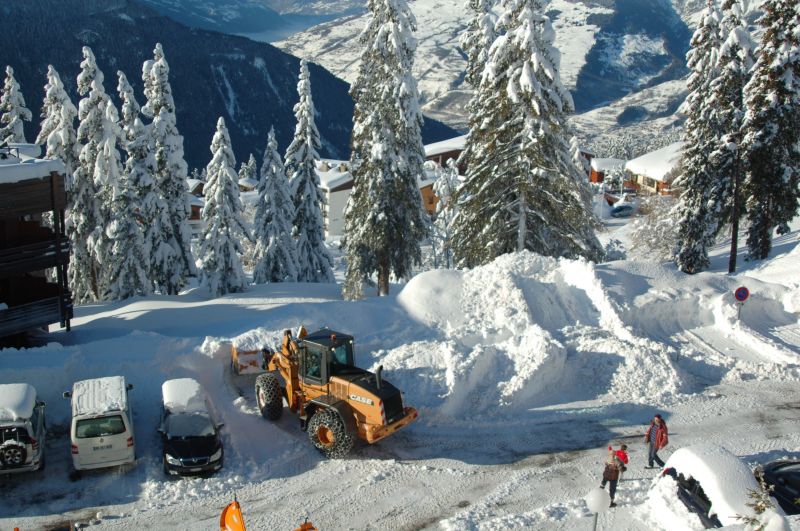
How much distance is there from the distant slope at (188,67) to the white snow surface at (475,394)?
414 feet

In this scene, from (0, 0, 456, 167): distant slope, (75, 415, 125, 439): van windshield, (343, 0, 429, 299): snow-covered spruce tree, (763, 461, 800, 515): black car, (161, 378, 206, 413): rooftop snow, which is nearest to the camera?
(763, 461, 800, 515): black car

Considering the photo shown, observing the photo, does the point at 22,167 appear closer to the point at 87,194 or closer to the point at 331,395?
the point at 331,395

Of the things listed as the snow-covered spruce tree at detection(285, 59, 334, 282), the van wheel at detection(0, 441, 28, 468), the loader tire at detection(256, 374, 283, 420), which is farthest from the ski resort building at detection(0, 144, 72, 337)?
the snow-covered spruce tree at detection(285, 59, 334, 282)

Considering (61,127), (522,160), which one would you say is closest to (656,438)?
(522,160)

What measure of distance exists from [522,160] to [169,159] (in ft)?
63.7

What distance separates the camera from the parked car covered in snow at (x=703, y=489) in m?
10.9

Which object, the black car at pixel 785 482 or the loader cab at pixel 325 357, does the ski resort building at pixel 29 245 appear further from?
the black car at pixel 785 482

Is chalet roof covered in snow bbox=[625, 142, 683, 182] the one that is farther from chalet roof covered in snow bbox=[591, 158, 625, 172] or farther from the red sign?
the red sign

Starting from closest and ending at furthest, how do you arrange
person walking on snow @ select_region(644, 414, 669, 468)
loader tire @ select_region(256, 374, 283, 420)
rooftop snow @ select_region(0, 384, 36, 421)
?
rooftop snow @ select_region(0, 384, 36, 421) → person walking on snow @ select_region(644, 414, 669, 468) → loader tire @ select_region(256, 374, 283, 420)

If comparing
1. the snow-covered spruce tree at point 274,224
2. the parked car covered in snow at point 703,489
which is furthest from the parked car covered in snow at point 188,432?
the snow-covered spruce tree at point 274,224

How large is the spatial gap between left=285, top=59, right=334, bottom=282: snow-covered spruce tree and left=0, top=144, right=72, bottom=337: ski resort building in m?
18.6

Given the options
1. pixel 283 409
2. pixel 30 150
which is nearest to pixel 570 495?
pixel 283 409

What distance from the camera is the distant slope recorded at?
141125 mm

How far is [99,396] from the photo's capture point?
565 inches
